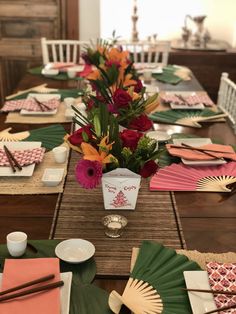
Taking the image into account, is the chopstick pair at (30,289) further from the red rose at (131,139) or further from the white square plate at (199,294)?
the red rose at (131,139)

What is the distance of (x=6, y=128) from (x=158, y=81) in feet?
3.65

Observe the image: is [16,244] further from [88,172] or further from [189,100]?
[189,100]

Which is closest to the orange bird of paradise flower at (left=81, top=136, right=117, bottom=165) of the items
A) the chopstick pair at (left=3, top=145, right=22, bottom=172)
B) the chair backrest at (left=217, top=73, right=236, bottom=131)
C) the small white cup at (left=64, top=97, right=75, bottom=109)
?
the chopstick pair at (left=3, top=145, right=22, bottom=172)

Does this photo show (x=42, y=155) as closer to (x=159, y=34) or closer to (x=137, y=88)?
(x=137, y=88)

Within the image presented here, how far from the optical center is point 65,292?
3.06ft

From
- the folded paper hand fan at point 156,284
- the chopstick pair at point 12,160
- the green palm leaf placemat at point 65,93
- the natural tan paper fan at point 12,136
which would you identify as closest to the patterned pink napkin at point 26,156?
the chopstick pair at point 12,160

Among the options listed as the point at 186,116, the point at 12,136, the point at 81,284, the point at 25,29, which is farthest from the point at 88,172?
the point at 25,29

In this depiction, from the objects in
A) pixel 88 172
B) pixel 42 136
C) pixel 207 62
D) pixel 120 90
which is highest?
pixel 120 90

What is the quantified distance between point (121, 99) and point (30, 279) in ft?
2.30

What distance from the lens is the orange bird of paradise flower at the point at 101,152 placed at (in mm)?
1108

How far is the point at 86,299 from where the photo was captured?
3.06 feet

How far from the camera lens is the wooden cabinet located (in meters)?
3.69

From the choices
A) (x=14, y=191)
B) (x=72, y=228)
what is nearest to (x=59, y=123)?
(x=14, y=191)

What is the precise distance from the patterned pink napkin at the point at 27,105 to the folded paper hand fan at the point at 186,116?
49cm
